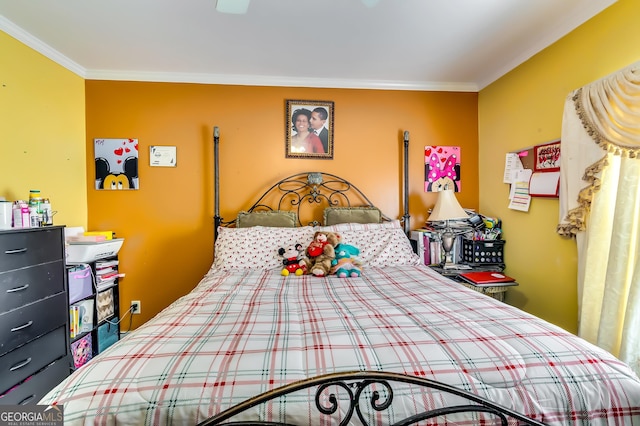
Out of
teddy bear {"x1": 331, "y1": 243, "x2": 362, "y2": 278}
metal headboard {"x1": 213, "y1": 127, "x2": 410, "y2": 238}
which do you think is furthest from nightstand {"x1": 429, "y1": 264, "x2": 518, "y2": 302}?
teddy bear {"x1": 331, "y1": 243, "x2": 362, "y2": 278}

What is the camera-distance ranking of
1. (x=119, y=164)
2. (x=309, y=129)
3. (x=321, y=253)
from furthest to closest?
(x=309, y=129)
(x=119, y=164)
(x=321, y=253)

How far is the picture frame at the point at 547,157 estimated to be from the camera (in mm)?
2117

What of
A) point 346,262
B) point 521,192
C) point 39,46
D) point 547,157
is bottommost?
point 346,262

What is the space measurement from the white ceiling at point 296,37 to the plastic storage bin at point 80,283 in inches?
67.6

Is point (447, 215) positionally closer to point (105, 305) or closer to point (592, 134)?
point (592, 134)

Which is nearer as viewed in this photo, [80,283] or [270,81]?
[80,283]

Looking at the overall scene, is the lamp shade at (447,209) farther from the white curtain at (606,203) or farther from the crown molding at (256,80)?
the crown molding at (256,80)

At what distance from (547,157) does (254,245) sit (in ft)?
7.77

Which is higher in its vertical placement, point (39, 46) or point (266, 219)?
point (39, 46)

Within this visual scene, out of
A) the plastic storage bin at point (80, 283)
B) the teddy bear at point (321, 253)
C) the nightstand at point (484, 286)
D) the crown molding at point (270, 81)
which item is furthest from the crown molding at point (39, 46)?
the nightstand at point (484, 286)

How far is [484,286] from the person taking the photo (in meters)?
2.29

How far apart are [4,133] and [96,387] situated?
7.17 feet

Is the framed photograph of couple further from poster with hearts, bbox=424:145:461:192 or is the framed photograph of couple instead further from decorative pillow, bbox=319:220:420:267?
poster with hearts, bbox=424:145:461:192

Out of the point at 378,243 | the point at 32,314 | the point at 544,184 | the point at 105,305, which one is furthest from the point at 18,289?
the point at 544,184
